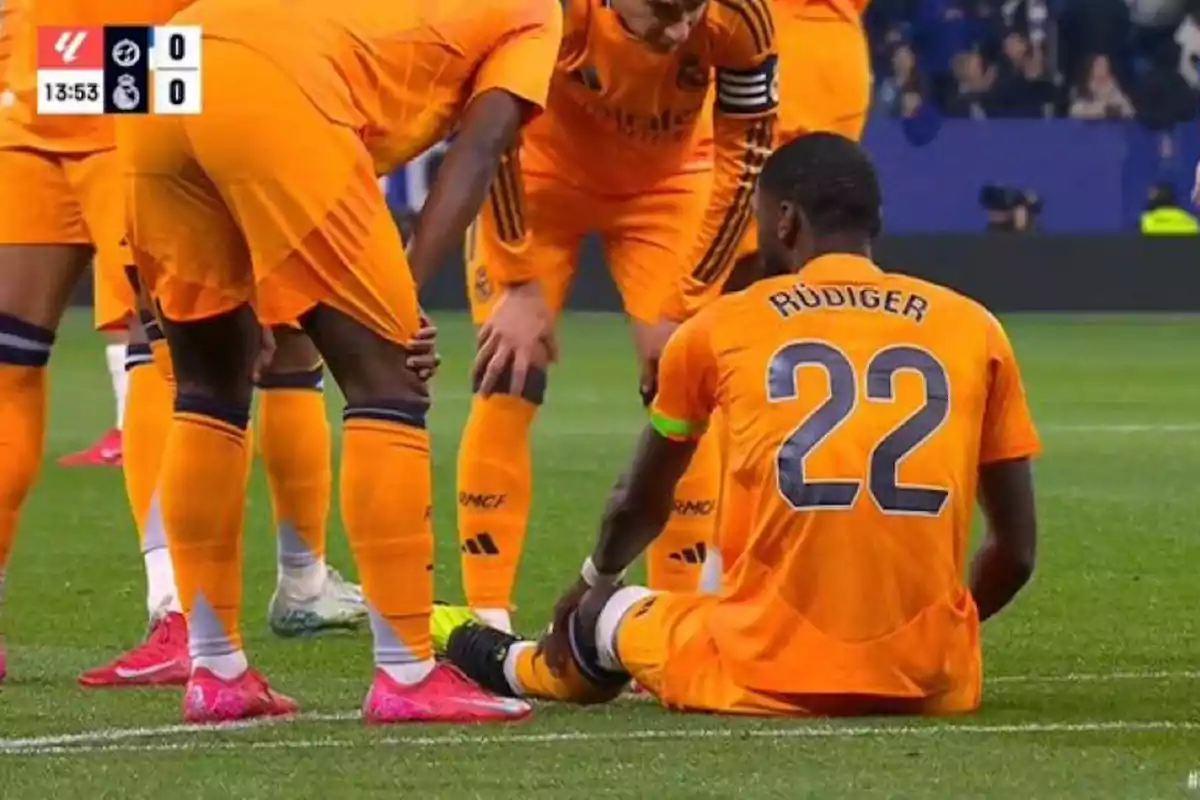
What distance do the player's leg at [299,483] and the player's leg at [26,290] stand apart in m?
0.56

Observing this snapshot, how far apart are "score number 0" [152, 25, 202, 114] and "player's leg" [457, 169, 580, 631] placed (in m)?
1.30

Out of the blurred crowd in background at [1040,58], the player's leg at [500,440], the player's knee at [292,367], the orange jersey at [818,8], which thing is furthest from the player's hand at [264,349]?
the blurred crowd in background at [1040,58]

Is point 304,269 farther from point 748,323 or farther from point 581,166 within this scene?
point 581,166

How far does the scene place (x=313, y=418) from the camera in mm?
6707

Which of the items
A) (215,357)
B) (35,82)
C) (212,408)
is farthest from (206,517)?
(35,82)

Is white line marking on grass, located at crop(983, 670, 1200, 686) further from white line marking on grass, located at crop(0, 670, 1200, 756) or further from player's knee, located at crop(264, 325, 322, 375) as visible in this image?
player's knee, located at crop(264, 325, 322, 375)

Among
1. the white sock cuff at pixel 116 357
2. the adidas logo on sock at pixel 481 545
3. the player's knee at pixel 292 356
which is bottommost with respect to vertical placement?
the white sock cuff at pixel 116 357

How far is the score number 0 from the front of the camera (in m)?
5.19

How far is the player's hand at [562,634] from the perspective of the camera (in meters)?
5.51

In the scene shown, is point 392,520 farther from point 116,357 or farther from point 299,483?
point 116,357

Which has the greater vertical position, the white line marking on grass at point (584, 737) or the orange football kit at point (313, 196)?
the orange football kit at point (313, 196)

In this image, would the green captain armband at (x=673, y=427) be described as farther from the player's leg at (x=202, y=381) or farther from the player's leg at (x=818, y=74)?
the player's leg at (x=818, y=74)

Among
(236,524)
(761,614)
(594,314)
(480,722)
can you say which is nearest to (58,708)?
A: (236,524)

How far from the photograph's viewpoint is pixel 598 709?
5.49 metres
